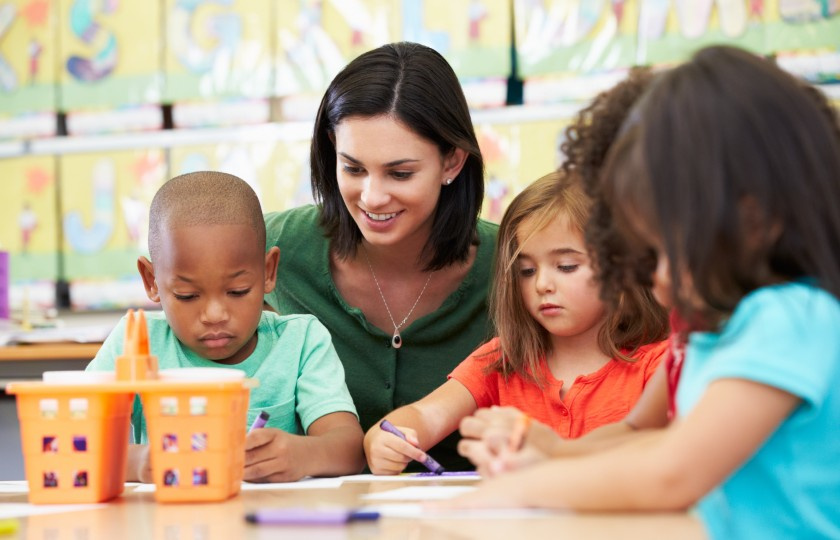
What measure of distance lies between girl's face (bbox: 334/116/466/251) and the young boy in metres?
0.23

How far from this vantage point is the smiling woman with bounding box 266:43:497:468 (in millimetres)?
1748

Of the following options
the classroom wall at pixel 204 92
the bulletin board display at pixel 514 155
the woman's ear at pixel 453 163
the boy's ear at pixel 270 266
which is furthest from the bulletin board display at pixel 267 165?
the boy's ear at pixel 270 266

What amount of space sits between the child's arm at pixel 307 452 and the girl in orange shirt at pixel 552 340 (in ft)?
0.34

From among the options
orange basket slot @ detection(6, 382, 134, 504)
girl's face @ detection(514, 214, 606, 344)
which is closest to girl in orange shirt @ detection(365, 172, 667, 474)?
girl's face @ detection(514, 214, 606, 344)

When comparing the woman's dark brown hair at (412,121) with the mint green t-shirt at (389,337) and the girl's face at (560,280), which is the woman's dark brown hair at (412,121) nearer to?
the mint green t-shirt at (389,337)

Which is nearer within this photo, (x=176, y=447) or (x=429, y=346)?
(x=176, y=447)

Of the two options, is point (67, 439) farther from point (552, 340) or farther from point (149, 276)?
point (552, 340)

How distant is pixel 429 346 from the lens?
6.29 feet

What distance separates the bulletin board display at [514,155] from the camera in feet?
9.43

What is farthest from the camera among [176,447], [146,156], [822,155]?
[146,156]

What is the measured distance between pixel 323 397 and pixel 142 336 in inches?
18.9

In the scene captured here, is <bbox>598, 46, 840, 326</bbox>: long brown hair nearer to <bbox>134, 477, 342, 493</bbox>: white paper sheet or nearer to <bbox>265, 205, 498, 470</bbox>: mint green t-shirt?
<bbox>134, 477, 342, 493</bbox>: white paper sheet

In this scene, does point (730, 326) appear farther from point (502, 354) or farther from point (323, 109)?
point (323, 109)

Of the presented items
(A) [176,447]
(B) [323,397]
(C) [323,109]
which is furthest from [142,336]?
(C) [323,109]
